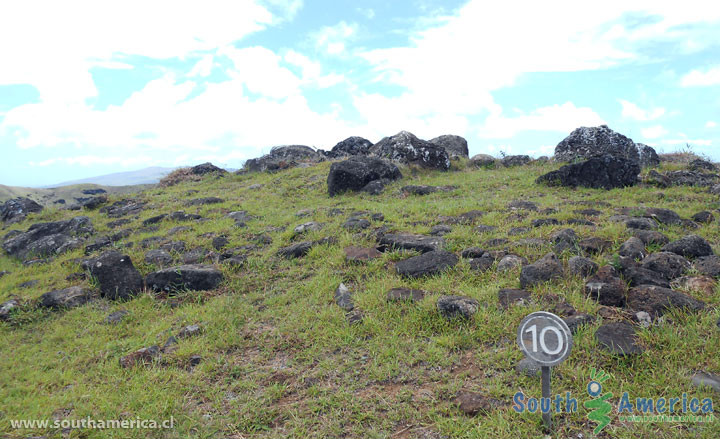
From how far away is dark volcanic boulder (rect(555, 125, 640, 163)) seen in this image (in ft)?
51.6

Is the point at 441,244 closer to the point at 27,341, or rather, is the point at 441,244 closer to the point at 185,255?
the point at 185,255

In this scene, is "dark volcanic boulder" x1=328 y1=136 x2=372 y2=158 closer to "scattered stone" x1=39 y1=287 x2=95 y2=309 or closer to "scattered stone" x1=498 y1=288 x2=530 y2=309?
"scattered stone" x1=39 y1=287 x2=95 y2=309

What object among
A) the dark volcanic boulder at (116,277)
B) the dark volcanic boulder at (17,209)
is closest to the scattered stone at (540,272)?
the dark volcanic boulder at (116,277)

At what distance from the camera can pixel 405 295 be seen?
5.79 meters

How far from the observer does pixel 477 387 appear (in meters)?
4.09

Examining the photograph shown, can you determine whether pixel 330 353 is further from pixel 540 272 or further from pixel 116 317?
pixel 116 317

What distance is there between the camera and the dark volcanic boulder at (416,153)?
16391mm

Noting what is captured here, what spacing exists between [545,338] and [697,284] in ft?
10.7

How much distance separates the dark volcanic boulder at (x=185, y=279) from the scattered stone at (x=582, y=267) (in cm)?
549

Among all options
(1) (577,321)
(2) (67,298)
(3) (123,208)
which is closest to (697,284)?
(1) (577,321)

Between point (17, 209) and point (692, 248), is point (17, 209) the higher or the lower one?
the higher one

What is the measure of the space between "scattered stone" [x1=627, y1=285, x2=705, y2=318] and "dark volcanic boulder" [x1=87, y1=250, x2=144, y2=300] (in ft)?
23.9

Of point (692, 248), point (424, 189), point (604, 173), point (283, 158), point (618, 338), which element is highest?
point (283, 158)

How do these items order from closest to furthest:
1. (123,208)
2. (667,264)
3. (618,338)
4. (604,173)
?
(618,338) → (667,264) → (604,173) → (123,208)
